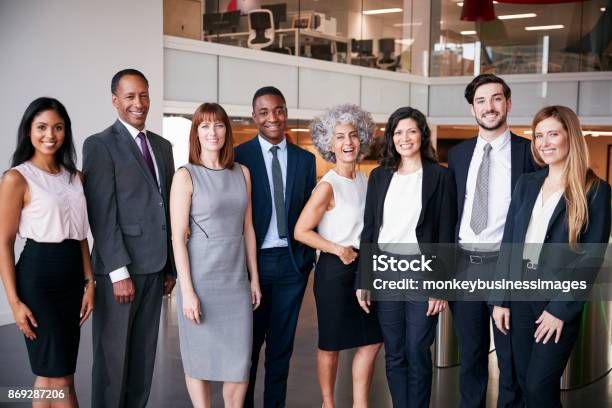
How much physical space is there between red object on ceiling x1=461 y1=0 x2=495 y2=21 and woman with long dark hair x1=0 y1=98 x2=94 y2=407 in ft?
36.5

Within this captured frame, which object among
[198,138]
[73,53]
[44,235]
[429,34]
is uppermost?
[429,34]

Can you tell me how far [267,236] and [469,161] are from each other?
4.12ft

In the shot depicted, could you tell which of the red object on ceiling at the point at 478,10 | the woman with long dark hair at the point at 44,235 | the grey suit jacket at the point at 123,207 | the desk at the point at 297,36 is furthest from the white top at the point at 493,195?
the red object on ceiling at the point at 478,10

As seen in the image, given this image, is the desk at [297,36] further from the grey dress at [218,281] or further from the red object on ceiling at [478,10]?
the grey dress at [218,281]

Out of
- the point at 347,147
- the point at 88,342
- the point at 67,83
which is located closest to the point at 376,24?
the point at 67,83

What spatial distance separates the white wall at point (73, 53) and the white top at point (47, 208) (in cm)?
421

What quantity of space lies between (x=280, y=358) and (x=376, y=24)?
10.9 metres

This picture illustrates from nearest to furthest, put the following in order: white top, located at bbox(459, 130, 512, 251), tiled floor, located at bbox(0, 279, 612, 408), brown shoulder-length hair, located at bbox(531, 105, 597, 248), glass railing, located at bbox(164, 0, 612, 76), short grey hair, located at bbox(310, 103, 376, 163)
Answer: brown shoulder-length hair, located at bbox(531, 105, 597, 248)
white top, located at bbox(459, 130, 512, 251)
short grey hair, located at bbox(310, 103, 376, 163)
tiled floor, located at bbox(0, 279, 612, 408)
glass railing, located at bbox(164, 0, 612, 76)

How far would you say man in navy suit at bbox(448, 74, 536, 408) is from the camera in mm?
3656

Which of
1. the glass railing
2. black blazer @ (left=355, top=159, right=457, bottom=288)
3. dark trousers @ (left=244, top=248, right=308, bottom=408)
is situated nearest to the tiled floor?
dark trousers @ (left=244, top=248, right=308, bottom=408)

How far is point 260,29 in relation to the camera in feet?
36.9

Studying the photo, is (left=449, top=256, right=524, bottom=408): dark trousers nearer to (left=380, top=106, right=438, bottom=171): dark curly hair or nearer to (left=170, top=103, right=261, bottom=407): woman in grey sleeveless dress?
(left=380, top=106, right=438, bottom=171): dark curly hair

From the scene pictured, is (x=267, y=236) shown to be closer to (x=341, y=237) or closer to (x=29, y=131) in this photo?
(x=341, y=237)

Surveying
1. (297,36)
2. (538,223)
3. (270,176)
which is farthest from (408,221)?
(297,36)
